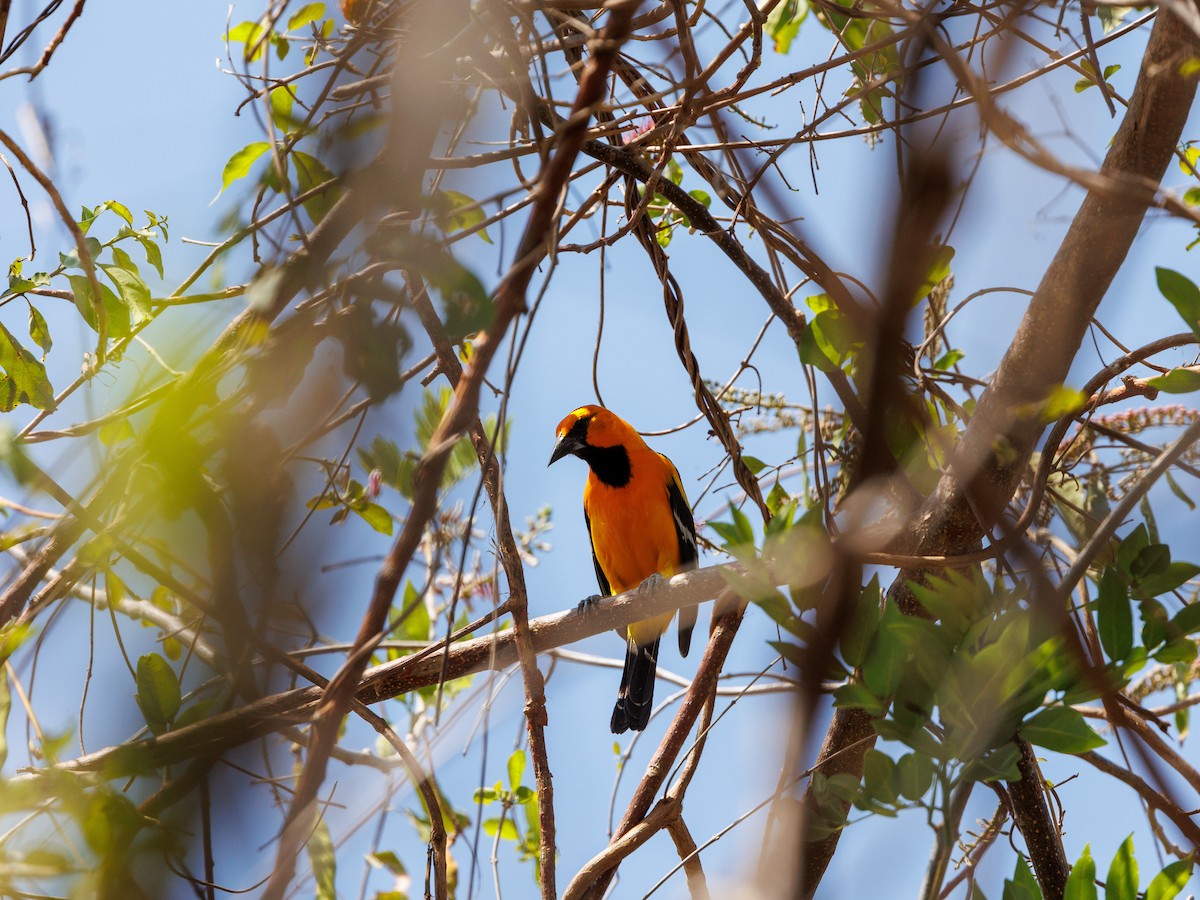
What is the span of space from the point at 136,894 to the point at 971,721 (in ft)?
3.00

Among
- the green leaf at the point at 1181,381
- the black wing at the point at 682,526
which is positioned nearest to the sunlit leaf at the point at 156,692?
the green leaf at the point at 1181,381

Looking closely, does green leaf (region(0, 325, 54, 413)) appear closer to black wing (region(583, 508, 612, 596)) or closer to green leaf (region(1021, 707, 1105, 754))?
green leaf (region(1021, 707, 1105, 754))

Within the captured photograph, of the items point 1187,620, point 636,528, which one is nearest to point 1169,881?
point 1187,620

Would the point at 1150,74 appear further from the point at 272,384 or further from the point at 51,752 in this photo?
the point at 51,752

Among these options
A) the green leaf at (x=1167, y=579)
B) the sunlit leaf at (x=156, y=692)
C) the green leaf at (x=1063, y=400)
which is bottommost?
the green leaf at (x=1167, y=579)

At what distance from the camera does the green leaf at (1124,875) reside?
4.68ft

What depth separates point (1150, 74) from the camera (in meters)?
1.85

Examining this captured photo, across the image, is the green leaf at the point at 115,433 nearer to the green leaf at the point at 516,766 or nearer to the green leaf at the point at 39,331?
the green leaf at the point at 39,331

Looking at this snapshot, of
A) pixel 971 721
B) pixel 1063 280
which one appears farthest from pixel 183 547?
pixel 1063 280

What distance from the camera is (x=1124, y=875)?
1430mm

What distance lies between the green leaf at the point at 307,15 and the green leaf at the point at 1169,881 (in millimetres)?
2616

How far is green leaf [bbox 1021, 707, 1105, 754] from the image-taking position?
46.8 inches

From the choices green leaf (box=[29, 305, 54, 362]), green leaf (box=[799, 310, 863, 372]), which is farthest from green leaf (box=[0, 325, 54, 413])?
green leaf (box=[799, 310, 863, 372])

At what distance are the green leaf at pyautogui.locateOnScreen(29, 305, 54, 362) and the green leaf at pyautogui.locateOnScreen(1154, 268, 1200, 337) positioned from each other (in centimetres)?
235
